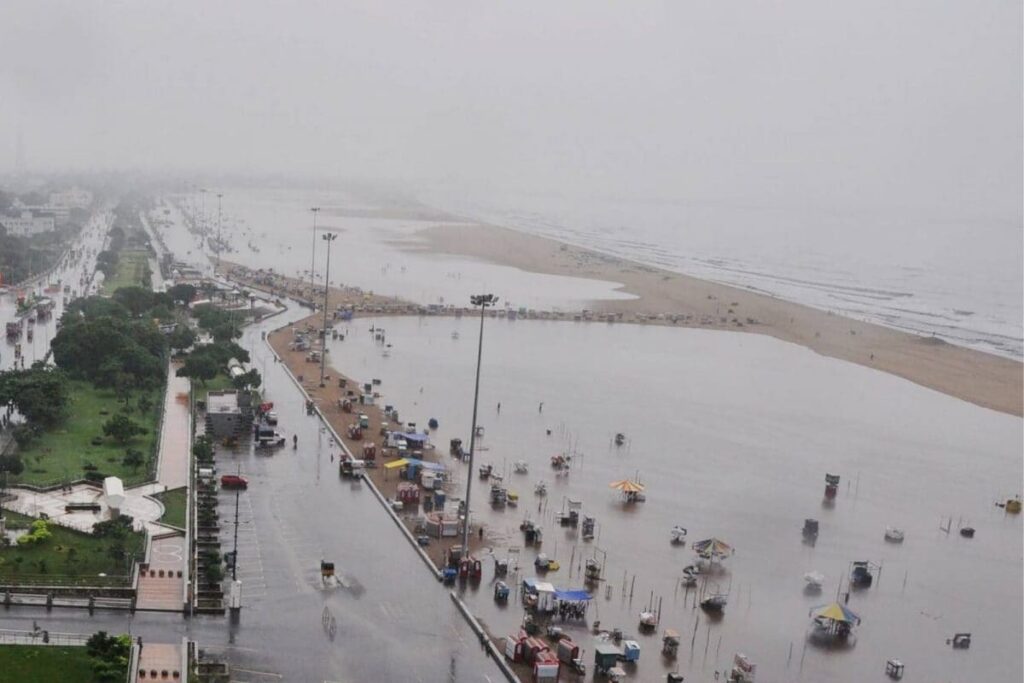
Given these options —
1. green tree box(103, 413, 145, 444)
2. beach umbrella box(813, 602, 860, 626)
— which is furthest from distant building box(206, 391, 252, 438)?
beach umbrella box(813, 602, 860, 626)

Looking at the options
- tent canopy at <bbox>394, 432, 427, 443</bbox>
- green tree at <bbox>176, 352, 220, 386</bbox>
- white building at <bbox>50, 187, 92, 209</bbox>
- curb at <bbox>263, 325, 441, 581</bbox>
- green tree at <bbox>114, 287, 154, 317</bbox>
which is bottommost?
curb at <bbox>263, 325, 441, 581</bbox>

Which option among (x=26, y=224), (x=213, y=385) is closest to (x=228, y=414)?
(x=213, y=385)

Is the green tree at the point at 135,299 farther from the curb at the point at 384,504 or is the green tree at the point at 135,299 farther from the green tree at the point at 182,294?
the curb at the point at 384,504

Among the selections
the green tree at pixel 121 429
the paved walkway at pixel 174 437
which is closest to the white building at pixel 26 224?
the paved walkway at pixel 174 437

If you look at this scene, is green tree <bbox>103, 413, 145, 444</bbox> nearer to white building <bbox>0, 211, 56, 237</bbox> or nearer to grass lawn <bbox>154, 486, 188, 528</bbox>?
grass lawn <bbox>154, 486, 188, 528</bbox>

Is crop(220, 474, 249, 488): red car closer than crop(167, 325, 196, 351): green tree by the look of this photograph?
Yes

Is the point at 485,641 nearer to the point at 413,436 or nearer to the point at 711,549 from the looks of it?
the point at 711,549
